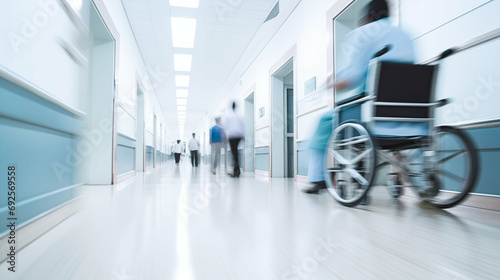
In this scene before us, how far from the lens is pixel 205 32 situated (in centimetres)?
607

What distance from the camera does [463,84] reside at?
200 centimetres

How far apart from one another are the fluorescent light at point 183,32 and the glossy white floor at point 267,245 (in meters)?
4.74

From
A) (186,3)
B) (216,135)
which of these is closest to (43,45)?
(186,3)

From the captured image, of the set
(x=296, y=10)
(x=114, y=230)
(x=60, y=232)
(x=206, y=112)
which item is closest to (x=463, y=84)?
(x=114, y=230)

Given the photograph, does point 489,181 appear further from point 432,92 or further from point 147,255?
point 147,255

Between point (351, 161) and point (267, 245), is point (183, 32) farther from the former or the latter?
point (267, 245)

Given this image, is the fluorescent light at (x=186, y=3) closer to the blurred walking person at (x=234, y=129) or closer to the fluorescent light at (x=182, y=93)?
the blurred walking person at (x=234, y=129)

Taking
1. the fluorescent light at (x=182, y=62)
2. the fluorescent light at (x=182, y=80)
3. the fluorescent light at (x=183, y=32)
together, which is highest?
the fluorescent light at (x=183, y=32)

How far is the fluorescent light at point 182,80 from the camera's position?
378 inches

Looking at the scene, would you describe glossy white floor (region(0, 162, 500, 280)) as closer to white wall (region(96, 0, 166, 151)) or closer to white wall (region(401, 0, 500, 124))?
white wall (region(401, 0, 500, 124))

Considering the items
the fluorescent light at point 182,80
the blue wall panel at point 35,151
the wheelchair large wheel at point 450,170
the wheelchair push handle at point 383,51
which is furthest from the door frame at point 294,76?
the fluorescent light at point 182,80

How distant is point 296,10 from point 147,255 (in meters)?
4.93

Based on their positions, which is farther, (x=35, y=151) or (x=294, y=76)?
(x=294, y=76)

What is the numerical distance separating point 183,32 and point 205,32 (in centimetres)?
50
